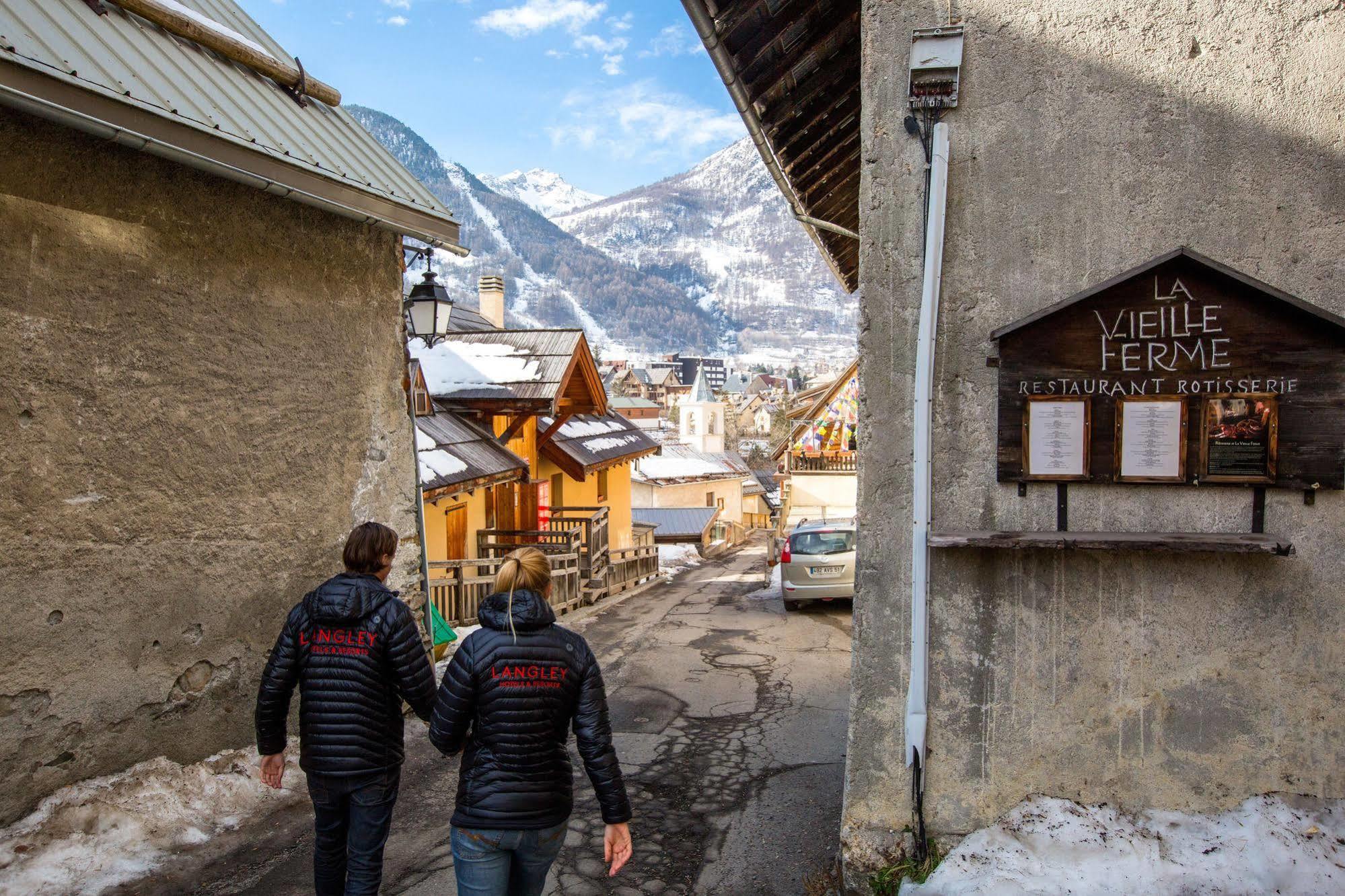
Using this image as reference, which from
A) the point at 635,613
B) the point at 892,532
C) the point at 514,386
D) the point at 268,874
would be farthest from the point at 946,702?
the point at 514,386

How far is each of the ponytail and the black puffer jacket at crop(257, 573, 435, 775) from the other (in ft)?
2.03

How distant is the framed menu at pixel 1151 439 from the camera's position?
378cm

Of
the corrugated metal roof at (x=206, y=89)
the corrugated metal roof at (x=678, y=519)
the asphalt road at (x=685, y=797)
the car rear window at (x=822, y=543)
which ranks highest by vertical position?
the corrugated metal roof at (x=206, y=89)

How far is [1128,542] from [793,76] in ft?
10.8

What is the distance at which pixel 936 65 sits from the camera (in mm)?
3898

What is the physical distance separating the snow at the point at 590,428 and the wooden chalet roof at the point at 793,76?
12.4 meters

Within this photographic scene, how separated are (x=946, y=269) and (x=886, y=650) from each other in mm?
1705

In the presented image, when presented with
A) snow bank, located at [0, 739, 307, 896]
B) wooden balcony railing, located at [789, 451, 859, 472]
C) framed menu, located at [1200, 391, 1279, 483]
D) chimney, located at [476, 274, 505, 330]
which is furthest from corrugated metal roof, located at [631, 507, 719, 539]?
framed menu, located at [1200, 391, 1279, 483]

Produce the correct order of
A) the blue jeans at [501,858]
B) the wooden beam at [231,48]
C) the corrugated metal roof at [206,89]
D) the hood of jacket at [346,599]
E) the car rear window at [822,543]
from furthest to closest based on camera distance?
the car rear window at [822,543]
the wooden beam at [231,48]
the corrugated metal roof at [206,89]
the hood of jacket at [346,599]
the blue jeans at [501,858]

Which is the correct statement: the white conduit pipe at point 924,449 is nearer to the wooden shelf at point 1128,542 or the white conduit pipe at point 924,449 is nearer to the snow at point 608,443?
→ the wooden shelf at point 1128,542

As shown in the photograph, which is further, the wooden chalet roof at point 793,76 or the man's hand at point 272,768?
the wooden chalet roof at point 793,76

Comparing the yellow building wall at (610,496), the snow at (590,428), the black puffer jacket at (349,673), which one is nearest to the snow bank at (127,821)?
the black puffer jacket at (349,673)

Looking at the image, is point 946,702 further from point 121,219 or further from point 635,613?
point 635,613

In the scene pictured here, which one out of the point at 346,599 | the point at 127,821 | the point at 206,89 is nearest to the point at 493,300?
the point at 206,89
